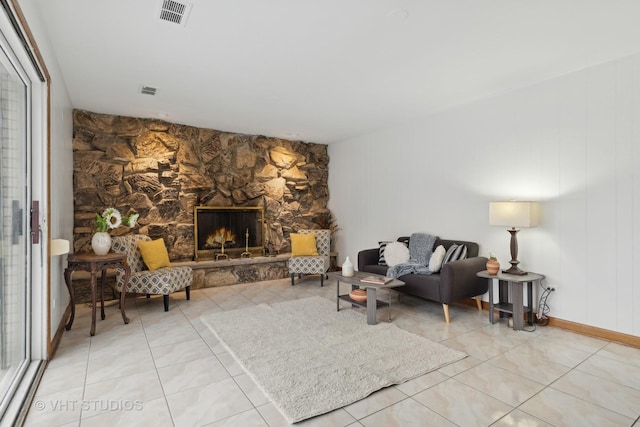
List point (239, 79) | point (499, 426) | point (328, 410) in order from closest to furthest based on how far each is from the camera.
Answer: point (499, 426) → point (328, 410) → point (239, 79)

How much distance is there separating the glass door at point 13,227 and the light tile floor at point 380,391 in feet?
0.82

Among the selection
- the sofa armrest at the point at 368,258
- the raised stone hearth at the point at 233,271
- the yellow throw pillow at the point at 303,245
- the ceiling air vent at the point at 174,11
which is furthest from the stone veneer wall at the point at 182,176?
the ceiling air vent at the point at 174,11

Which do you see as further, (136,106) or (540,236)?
(136,106)

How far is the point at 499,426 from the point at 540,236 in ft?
7.97

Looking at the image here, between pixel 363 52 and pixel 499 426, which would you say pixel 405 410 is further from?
pixel 363 52

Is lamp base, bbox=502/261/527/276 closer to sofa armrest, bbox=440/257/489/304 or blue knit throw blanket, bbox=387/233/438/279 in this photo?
sofa armrest, bbox=440/257/489/304

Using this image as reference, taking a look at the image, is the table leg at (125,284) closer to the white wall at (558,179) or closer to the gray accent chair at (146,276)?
the gray accent chair at (146,276)

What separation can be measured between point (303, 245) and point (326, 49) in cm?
345

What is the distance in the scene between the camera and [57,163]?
3287 millimetres

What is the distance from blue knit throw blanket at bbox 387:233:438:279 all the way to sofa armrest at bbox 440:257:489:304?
0.42 meters

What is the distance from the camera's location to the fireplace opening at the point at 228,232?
5625 millimetres

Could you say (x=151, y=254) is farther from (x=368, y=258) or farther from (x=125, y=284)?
(x=368, y=258)

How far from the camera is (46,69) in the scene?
2.62 meters

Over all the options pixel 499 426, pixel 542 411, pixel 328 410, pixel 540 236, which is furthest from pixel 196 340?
pixel 540 236
